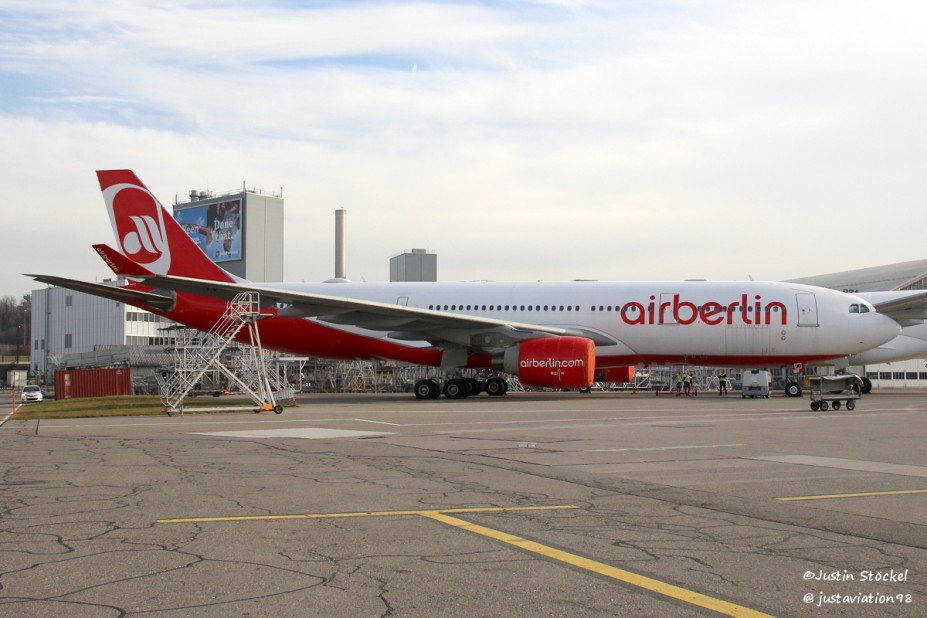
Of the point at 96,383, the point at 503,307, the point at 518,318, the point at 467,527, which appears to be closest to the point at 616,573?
the point at 467,527

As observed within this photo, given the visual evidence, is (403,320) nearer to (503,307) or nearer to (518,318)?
(503,307)

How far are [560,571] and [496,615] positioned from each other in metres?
0.96

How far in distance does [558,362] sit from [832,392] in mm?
7610

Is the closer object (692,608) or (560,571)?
(692,608)

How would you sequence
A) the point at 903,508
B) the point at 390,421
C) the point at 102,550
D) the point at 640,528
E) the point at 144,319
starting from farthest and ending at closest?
the point at 144,319 < the point at 390,421 < the point at 903,508 < the point at 640,528 < the point at 102,550

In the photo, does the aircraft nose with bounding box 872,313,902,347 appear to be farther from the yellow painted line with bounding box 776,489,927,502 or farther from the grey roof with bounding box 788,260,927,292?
the grey roof with bounding box 788,260,927,292

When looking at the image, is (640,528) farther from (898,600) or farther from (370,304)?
(370,304)

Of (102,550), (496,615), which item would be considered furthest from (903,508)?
(102,550)

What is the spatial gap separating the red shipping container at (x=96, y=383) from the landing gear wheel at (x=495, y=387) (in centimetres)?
2057

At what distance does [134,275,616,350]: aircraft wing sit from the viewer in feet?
86.2

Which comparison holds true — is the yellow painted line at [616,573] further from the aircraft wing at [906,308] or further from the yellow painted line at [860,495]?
the aircraft wing at [906,308]

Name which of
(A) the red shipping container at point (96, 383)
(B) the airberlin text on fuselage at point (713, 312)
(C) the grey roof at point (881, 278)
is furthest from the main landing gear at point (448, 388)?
(C) the grey roof at point (881, 278)

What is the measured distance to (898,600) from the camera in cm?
476

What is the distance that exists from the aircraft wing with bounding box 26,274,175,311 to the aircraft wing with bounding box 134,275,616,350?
147 cm
